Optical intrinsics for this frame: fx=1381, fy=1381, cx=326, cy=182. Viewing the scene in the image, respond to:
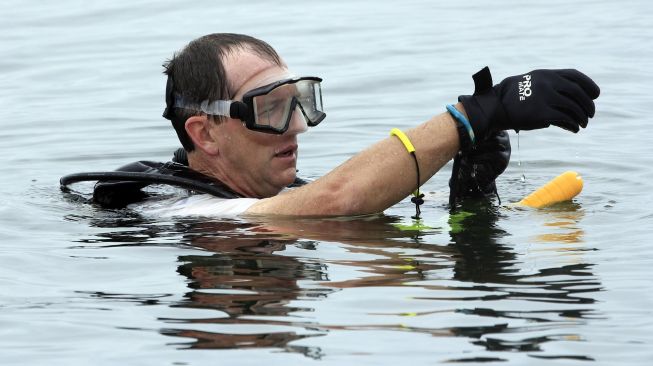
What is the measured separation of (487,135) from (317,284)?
1007 mm

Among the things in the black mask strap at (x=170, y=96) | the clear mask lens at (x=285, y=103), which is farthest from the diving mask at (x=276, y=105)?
the black mask strap at (x=170, y=96)

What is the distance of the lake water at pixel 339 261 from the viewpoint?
4383mm

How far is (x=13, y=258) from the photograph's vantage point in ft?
19.4

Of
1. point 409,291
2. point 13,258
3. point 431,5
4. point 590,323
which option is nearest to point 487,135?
point 409,291

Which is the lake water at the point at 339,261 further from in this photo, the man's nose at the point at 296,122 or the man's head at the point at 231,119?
the man's nose at the point at 296,122

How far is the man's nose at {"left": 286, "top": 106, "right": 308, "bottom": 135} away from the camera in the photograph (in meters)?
6.21

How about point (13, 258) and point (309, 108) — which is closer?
point (13, 258)

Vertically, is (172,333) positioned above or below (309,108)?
below

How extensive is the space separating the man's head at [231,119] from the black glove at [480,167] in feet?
2.45

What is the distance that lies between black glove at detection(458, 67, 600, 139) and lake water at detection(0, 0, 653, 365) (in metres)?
0.53

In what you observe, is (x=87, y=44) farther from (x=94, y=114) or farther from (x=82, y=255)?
(x=82, y=255)

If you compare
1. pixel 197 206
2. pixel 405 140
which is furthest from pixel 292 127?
pixel 405 140

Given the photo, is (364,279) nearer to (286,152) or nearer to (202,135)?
(286,152)

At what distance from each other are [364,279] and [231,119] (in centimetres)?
143
